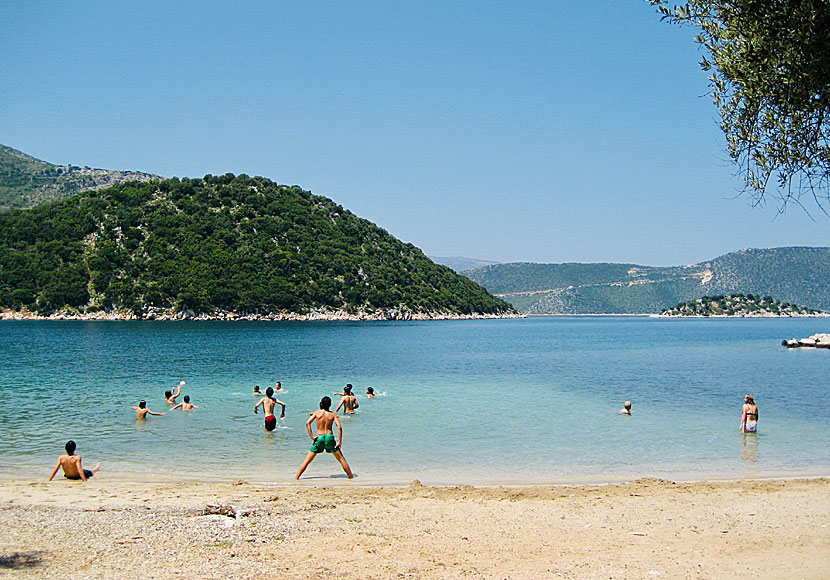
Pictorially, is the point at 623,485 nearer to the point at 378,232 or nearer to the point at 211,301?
the point at 211,301

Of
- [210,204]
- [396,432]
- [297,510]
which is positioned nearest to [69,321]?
[210,204]

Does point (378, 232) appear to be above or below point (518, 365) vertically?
above

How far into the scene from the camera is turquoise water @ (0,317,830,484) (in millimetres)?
14531

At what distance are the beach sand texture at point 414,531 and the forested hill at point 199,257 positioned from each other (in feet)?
350

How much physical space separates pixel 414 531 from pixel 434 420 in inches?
478

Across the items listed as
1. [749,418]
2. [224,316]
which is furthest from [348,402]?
[224,316]

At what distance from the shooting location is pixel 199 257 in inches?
4697

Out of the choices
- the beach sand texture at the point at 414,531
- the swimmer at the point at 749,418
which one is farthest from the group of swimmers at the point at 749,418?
the beach sand texture at the point at 414,531

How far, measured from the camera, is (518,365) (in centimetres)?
4522

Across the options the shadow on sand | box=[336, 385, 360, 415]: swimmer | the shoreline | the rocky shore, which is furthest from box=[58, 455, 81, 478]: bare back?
the rocky shore

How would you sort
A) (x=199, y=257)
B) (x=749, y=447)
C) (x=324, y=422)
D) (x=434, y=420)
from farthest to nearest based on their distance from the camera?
(x=199, y=257) < (x=434, y=420) < (x=749, y=447) < (x=324, y=422)

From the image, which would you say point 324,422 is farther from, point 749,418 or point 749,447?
point 749,418

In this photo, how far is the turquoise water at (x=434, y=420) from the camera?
1453cm

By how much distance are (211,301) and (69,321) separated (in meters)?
22.3
